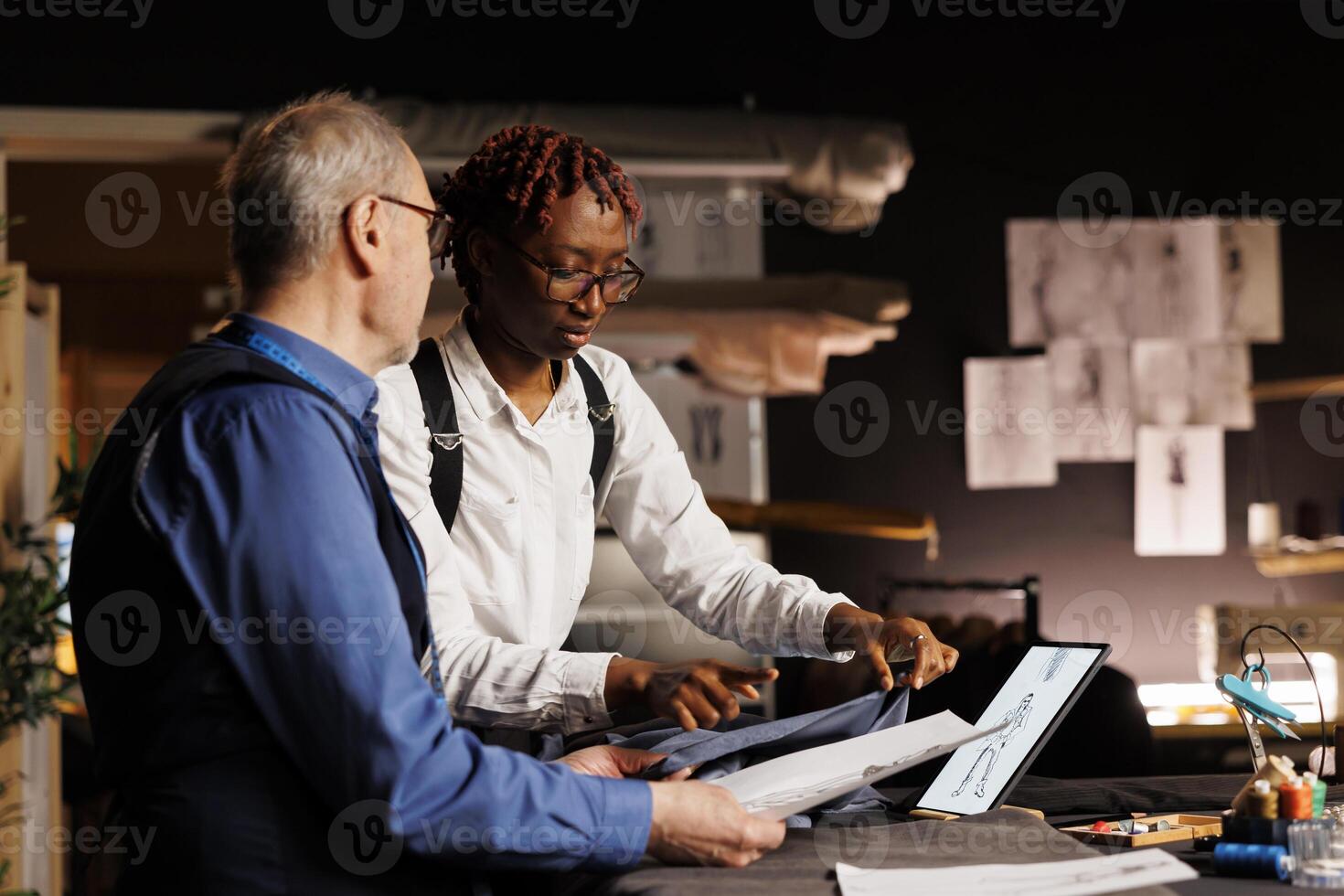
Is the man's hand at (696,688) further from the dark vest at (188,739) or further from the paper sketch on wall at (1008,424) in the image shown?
the paper sketch on wall at (1008,424)

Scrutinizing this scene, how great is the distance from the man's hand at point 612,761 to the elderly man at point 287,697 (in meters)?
0.20

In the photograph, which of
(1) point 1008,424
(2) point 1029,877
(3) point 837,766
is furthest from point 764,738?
(1) point 1008,424

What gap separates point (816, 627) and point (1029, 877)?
21.9 inches

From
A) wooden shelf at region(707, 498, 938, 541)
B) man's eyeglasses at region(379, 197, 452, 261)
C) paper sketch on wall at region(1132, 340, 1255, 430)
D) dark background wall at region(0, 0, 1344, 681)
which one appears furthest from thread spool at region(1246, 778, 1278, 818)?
paper sketch on wall at region(1132, 340, 1255, 430)

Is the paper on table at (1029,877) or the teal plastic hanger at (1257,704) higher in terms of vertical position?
the teal plastic hanger at (1257,704)

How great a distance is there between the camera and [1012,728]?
5.11 ft

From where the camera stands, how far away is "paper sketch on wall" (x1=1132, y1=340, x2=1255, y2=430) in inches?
202

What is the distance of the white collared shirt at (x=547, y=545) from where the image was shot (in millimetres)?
1497

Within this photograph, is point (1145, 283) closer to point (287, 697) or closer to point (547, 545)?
point (547, 545)

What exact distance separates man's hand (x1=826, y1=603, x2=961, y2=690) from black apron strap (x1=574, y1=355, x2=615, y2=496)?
40 centimetres

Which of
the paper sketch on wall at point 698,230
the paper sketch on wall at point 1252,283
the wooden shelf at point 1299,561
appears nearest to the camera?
the paper sketch on wall at point 698,230

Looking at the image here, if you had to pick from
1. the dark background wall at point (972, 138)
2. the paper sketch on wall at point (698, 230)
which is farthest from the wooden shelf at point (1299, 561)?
the paper sketch on wall at point (698, 230)

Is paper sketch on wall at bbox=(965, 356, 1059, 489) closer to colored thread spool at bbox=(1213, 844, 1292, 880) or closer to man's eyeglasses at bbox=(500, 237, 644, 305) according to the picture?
man's eyeglasses at bbox=(500, 237, 644, 305)

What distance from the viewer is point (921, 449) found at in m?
5.08
